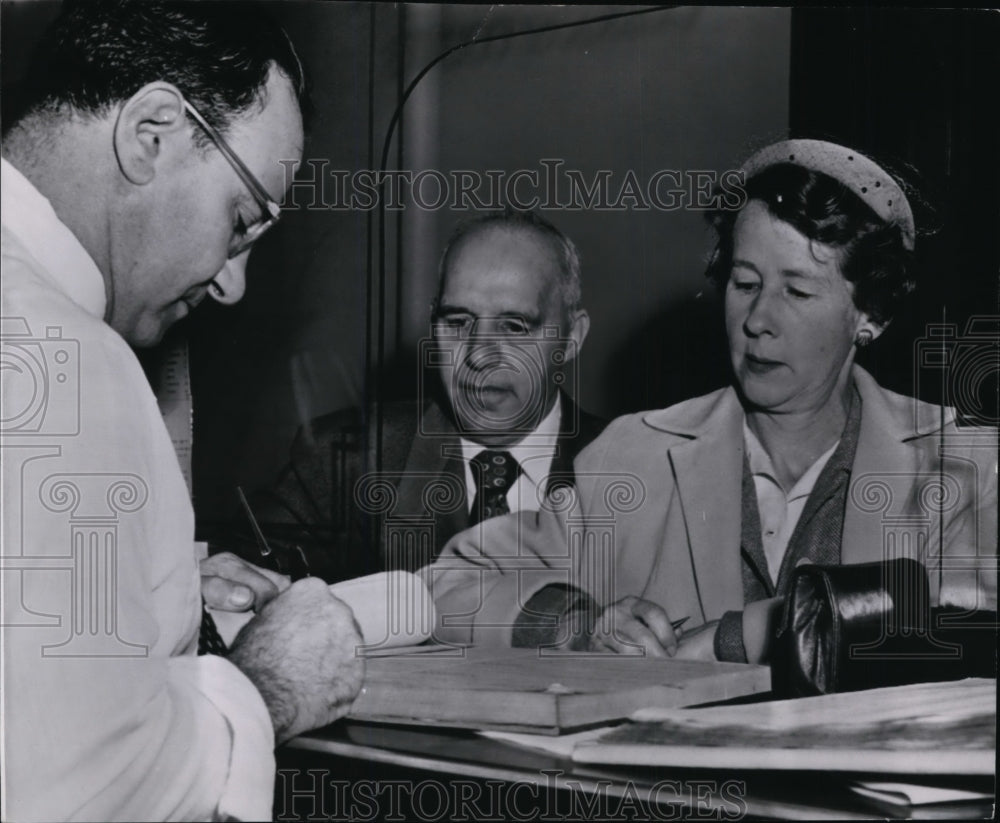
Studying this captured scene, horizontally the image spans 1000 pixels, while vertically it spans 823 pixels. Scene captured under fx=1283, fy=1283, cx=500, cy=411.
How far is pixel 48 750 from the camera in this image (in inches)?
73.0

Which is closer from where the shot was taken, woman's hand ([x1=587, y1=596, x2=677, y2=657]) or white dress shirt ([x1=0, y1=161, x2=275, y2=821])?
white dress shirt ([x1=0, y1=161, x2=275, y2=821])

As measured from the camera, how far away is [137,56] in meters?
1.96

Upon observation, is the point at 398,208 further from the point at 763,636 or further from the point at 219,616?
the point at 763,636

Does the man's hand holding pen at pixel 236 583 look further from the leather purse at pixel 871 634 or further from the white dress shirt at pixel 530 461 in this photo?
the leather purse at pixel 871 634

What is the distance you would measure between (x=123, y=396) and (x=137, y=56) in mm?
522

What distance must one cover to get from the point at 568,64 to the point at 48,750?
1.32 meters

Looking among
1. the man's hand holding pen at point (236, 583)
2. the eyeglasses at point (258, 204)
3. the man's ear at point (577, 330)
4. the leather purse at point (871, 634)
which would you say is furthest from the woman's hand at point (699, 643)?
the eyeglasses at point (258, 204)

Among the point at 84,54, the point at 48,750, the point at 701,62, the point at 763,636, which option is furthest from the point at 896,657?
the point at 84,54

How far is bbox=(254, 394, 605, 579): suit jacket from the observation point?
205 centimetres

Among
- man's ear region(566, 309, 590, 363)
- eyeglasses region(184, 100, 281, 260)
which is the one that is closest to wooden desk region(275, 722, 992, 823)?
man's ear region(566, 309, 590, 363)

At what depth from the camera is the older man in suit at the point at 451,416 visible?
2055 mm

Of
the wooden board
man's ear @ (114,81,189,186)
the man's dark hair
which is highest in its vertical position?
the man's dark hair

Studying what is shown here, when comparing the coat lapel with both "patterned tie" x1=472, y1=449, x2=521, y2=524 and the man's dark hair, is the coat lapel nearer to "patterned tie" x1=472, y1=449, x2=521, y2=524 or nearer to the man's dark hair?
"patterned tie" x1=472, y1=449, x2=521, y2=524

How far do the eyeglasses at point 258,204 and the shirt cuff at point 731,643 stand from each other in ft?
3.21
